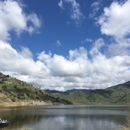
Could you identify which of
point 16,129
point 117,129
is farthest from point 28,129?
point 117,129

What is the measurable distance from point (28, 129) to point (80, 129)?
2078 centimetres

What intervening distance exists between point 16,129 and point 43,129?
1051cm

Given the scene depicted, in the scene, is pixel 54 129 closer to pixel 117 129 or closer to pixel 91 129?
pixel 91 129

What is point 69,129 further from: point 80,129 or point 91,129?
point 91,129

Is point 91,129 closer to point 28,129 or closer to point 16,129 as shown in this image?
point 28,129

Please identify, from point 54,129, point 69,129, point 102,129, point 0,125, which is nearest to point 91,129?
point 102,129

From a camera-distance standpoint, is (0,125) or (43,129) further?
(0,125)

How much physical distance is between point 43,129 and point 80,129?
14.9 m

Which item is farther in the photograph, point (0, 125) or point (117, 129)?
point (0, 125)

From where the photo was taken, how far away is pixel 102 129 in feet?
251

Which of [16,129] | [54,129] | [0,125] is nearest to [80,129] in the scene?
A: [54,129]

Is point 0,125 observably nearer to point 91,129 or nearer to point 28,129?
point 28,129

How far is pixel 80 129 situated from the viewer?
76125mm

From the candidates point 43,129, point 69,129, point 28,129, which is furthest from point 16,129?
point 69,129
